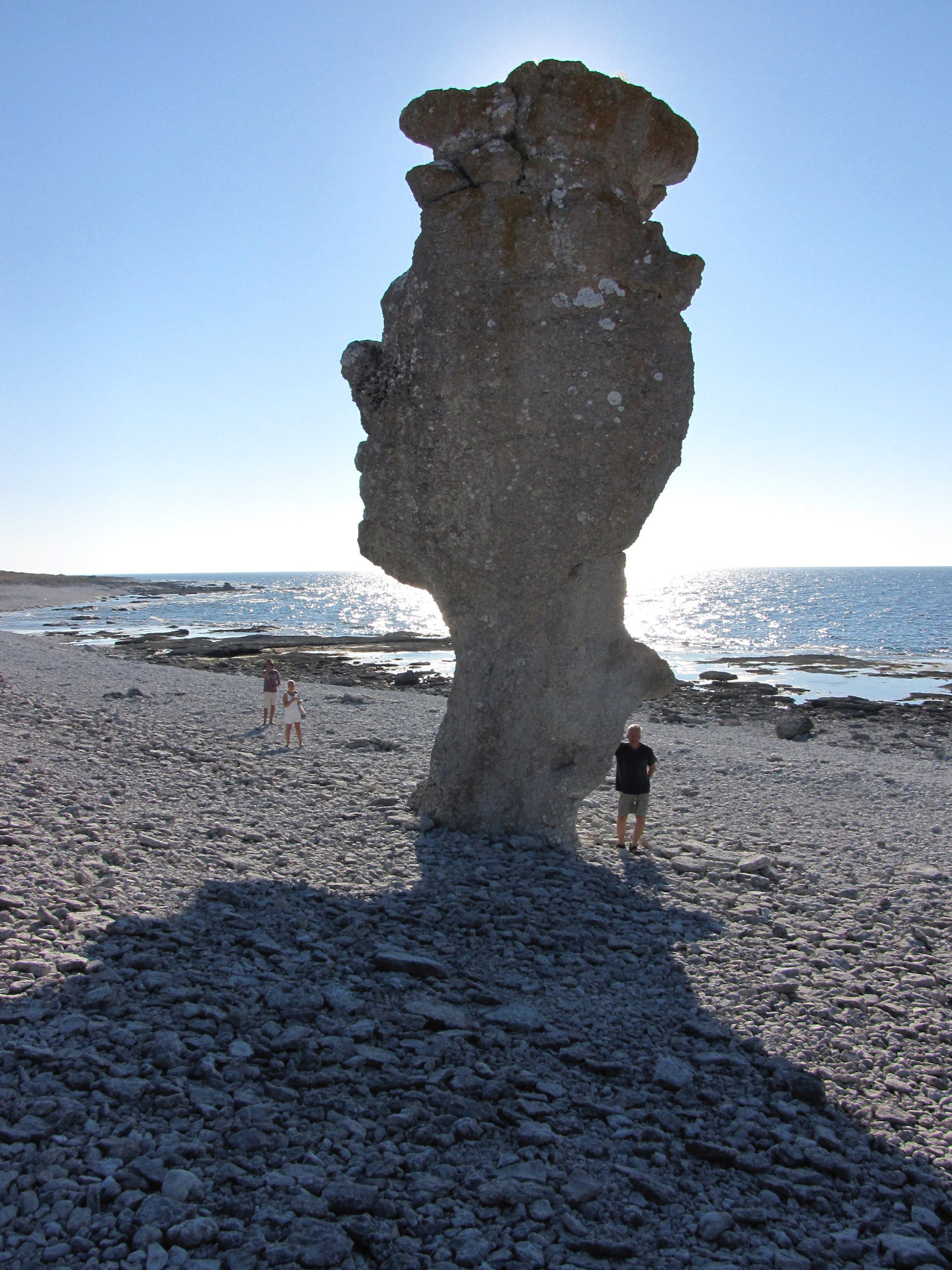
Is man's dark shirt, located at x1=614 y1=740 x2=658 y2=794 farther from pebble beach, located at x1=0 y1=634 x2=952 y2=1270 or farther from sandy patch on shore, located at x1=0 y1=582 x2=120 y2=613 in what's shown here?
sandy patch on shore, located at x1=0 y1=582 x2=120 y2=613

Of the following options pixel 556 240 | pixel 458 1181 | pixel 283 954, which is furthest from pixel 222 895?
pixel 556 240

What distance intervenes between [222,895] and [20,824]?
2.44 m

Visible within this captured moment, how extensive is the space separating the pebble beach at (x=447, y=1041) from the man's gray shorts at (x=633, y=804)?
61cm

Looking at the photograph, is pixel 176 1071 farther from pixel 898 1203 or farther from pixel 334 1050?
pixel 898 1203

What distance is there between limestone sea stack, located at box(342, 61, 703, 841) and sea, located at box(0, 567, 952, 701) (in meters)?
24.5

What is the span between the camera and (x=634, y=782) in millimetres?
9539

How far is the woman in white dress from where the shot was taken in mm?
14305

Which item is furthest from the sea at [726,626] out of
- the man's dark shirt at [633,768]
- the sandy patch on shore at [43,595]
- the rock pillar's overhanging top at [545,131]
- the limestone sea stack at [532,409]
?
the rock pillar's overhanging top at [545,131]

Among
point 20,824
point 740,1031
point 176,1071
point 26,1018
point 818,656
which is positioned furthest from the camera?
point 818,656

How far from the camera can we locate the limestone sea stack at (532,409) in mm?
8602

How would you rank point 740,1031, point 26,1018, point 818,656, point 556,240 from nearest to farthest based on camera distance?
point 26,1018 → point 740,1031 → point 556,240 → point 818,656

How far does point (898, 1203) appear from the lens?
3.98 m

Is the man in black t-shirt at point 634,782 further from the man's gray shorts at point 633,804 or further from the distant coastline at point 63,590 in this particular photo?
the distant coastline at point 63,590

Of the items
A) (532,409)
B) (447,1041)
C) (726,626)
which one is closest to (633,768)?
(532,409)
